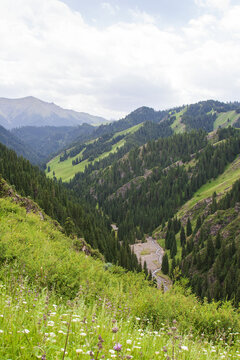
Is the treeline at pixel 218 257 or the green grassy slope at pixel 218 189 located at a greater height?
the green grassy slope at pixel 218 189

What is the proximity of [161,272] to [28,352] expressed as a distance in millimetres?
119834

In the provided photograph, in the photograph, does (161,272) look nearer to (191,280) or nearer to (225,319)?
(191,280)

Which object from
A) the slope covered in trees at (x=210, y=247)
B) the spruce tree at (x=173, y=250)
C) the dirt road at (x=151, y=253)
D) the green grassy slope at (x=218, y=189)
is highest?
the green grassy slope at (x=218, y=189)

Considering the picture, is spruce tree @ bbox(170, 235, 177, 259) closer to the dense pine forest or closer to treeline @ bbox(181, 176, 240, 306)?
the dense pine forest

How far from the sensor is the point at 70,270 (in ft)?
48.4

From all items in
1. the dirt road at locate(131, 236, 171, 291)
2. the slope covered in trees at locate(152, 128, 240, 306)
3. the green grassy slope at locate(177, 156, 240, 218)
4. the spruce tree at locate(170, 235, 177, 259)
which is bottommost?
the dirt road at locate(131, 236, 171, 291)

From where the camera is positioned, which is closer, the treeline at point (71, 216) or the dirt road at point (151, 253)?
the treeline at point (71, 216)

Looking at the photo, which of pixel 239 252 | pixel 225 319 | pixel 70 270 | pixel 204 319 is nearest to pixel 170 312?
pixel 204 319

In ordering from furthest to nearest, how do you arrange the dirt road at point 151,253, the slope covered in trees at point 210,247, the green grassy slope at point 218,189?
the green grassy slope at point 218,189, the dirt road at point 151,253, the slope covered in trees at point 210,247

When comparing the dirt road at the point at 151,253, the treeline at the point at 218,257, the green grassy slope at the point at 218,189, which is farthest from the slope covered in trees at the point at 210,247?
the dirt road at the point at 151,253

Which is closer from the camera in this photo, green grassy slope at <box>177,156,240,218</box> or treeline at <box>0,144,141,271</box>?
treeline at <box>0,144,141,271</box>

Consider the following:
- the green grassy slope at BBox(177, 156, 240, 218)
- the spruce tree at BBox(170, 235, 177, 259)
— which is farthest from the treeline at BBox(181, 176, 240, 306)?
the green grassy slope at BBox(177, 156, 240, 218)

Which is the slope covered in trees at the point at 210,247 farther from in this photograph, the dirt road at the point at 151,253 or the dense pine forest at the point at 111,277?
the dirt road at the point at 151,253

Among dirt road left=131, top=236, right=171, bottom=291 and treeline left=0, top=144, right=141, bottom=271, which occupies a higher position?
treeline left=0, top=144, right=141, bottom=271
